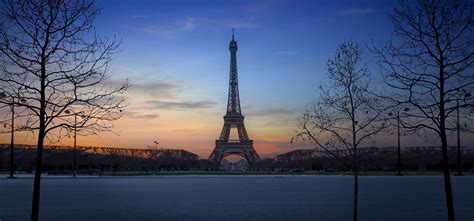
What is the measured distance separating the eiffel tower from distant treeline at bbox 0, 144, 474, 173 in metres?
4.03

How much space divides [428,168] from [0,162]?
8123 centimetres

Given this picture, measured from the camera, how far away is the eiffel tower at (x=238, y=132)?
12250 centimetres

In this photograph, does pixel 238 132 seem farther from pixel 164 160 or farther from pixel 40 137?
pixel 40 137

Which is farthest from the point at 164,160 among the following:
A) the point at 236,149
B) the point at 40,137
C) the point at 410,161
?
the point at 40,137

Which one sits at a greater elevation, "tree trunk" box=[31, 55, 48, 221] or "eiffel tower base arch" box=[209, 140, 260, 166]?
"eiffel tower base arch" box=[209, 140, 260, 166]

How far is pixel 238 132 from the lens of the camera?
12625cm

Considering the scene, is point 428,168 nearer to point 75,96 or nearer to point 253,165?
point 253,165

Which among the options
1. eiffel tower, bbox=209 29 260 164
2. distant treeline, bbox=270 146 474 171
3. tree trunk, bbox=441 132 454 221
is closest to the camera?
tree trunk, bbox=441 132 454 221

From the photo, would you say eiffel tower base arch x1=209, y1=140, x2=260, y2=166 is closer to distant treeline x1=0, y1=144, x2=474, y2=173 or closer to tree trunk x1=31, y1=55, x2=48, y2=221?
distant treeline x1=0, y1=144, x2=474, y2=173

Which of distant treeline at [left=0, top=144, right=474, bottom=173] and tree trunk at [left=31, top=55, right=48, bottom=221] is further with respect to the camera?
Answer: distant treeline at [left=0, top=144, right=474, bottom=173]

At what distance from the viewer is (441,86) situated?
1229cm

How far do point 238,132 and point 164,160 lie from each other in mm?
19516

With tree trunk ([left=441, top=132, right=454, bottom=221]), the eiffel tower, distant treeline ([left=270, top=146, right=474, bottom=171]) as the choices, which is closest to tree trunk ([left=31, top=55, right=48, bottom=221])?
tree trunk ([left=441, top=132, right=454, bottom=221])

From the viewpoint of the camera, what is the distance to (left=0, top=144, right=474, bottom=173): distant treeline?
95250 mm
